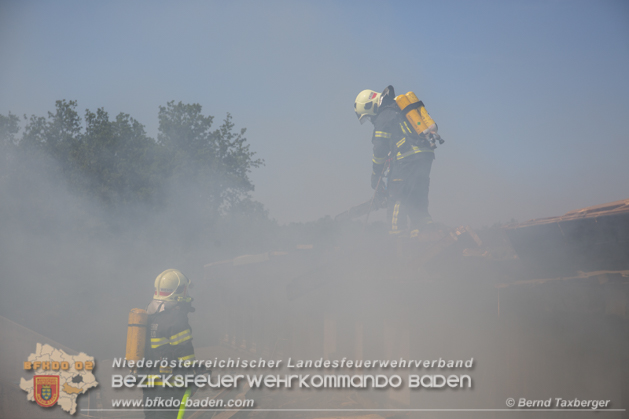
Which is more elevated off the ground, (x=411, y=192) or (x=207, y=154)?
(x=207, y=154)

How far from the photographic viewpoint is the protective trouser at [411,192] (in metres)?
5.26

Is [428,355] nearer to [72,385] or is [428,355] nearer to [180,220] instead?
[72,385]

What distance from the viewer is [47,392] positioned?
5.33 metres

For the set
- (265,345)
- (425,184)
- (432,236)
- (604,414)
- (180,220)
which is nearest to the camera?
(604,414)

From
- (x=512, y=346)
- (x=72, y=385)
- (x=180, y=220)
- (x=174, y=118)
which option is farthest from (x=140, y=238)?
(x=512, y=346)

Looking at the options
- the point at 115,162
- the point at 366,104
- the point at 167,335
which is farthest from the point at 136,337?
the point at 115,162

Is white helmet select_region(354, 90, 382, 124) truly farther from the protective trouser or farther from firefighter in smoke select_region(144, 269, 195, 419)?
firefighter in smoke select_region(144, 269, 195, 419)

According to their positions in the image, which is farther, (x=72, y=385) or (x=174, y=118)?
(x=174, y=118)

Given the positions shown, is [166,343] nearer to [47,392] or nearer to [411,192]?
[47,392]

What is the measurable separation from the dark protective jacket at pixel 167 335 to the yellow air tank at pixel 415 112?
3836 mm

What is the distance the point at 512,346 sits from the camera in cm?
420

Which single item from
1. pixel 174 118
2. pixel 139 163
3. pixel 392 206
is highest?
pixel 174 118

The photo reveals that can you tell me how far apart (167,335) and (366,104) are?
4.18 metres

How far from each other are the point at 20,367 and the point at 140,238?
1264 cm
